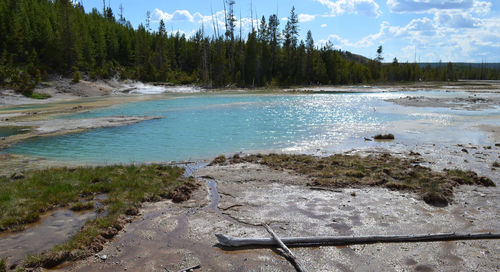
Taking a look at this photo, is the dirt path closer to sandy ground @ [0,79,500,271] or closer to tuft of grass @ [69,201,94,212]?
sandy ground @ [0,79,500,271]

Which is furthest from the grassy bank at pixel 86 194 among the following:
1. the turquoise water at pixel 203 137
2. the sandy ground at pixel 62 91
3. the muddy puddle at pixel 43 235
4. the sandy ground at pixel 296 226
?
the sandy ground at pixel 62 91

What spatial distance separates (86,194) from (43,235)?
2.54 meters

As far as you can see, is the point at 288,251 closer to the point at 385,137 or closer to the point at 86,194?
the point at 86,194

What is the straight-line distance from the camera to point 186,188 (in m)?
10.3

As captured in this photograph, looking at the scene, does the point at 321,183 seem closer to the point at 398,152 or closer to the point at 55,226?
the point at 398,152

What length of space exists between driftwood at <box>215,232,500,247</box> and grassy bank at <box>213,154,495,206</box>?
2095mm

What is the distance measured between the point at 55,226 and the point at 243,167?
7060 millimetres

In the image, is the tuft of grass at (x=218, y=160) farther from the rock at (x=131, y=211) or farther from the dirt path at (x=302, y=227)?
the rock at (x=131, y=211)

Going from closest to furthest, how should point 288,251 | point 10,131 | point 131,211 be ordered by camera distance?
point 288,251 → point 131,211 → point 10,131

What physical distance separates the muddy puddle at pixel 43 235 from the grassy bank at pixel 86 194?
261 millimetres

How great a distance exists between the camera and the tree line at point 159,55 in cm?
6544

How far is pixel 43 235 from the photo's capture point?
288 inches

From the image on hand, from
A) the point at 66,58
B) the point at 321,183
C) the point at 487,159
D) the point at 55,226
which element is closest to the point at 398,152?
the point at 487,159

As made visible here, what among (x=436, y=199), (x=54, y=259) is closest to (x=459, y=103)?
Result: (x=436, y=199)
